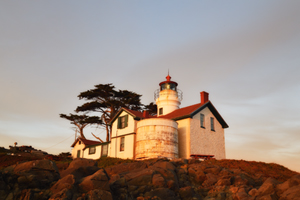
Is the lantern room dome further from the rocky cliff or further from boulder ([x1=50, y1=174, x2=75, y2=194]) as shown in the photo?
boulder ([x1=50, y1=174, x2=75, y2=194])

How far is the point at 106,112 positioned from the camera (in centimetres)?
4309

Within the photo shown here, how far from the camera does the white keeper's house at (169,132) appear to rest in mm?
26688

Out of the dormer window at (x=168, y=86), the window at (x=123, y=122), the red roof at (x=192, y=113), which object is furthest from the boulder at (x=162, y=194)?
the dormer window at (x=168, y=86)

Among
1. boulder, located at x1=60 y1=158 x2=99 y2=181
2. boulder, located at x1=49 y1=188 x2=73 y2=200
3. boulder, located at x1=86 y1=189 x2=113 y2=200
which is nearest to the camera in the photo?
boulder, located at x1=49 y1=188 x2=73 y2=200

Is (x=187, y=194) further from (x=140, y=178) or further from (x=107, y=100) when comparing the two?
(x=107, y=100)

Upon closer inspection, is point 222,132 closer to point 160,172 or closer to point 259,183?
point 259,183

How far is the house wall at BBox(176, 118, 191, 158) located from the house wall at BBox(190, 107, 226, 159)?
0.42 metres

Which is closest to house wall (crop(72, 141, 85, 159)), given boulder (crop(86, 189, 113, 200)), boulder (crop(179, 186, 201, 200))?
boulder (crop(179, 186, 201, 200))

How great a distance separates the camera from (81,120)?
4222cm

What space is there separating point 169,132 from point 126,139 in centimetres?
545

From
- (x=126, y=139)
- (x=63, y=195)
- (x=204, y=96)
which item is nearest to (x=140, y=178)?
(x=63, y=195)

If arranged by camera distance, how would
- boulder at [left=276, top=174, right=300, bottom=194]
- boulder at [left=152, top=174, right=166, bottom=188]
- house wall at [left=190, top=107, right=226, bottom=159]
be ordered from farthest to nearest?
house wall at [left=190, top=107, right=226, bottom=159] < boulder at [left=276, top=174, right=300, bottom=194] < boulder at [left=152, top=174, right=166, bottom=188]

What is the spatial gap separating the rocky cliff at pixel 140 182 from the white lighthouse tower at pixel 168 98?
45.6 feet

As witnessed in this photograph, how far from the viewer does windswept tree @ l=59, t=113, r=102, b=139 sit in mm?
41250
